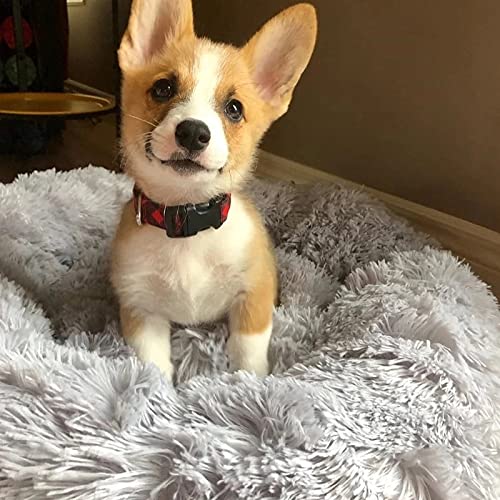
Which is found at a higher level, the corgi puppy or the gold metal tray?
the corgi puppy

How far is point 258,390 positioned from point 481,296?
705 mm

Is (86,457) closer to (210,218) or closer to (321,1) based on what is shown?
(210,218)

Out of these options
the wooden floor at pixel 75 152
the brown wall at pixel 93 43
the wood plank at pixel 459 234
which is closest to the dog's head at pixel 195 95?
the wood plank at pixel 459 234

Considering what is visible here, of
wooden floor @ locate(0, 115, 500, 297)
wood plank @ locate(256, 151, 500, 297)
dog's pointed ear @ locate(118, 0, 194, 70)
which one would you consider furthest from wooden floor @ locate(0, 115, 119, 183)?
dog's pointed ear @ locate(118, 0, 194, 70)

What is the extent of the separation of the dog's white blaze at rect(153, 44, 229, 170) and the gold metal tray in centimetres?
108

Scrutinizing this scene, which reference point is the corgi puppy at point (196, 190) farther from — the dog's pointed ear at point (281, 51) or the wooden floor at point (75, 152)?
the wooden floor at point (75, 152)

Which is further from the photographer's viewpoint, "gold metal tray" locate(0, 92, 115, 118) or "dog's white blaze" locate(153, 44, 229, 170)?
"gold metal tray" locate(0, 92, 115, 118)

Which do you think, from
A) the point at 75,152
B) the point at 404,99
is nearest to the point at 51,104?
the point at 75,152

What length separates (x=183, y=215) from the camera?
47.4 inches

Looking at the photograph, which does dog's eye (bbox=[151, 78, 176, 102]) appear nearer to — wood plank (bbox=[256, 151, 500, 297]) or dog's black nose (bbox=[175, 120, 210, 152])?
dog's black nose (bbox=[175, 120, 210, 152])

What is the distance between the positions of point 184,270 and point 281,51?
0.43 m

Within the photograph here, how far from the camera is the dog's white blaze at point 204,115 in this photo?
1.05 meters

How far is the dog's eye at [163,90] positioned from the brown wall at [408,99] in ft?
3.06

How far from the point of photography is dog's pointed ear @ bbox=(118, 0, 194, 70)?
125cm
